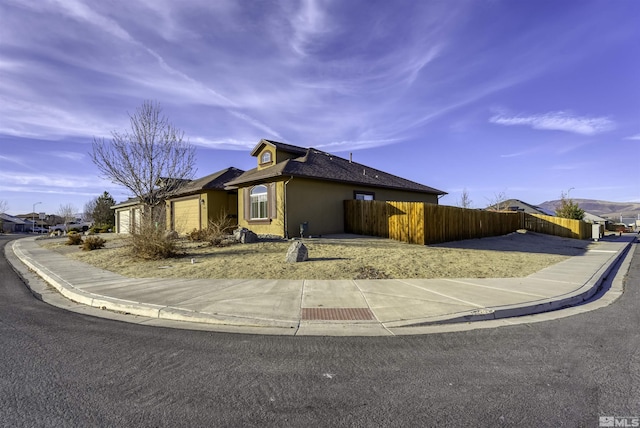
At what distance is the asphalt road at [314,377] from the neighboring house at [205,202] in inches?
686

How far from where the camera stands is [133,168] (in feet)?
59.4

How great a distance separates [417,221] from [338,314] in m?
11.1

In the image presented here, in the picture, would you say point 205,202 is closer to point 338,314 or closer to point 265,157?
point 265,157

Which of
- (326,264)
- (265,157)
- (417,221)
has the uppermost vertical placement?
(265,157)

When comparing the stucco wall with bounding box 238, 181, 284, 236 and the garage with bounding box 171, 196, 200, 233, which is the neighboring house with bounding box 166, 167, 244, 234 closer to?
the garage with bounding box 171, 196, 200, 233

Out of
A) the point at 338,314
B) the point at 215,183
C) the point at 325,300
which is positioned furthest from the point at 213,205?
the point at 338,314

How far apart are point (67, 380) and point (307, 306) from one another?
148 inches

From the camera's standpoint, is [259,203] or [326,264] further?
[259,203]

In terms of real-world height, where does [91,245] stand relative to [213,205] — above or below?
below

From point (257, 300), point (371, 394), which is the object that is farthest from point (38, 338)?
point (371, 394)

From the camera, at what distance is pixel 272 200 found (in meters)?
17.9

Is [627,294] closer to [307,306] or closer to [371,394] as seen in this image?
[307,306]

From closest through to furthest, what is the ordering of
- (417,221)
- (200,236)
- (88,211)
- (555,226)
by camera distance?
(417,221), (200,236), (555,226), (88,211)

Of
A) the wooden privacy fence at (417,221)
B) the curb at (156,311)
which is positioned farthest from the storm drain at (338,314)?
the wooden privacy fence at (417,221)
